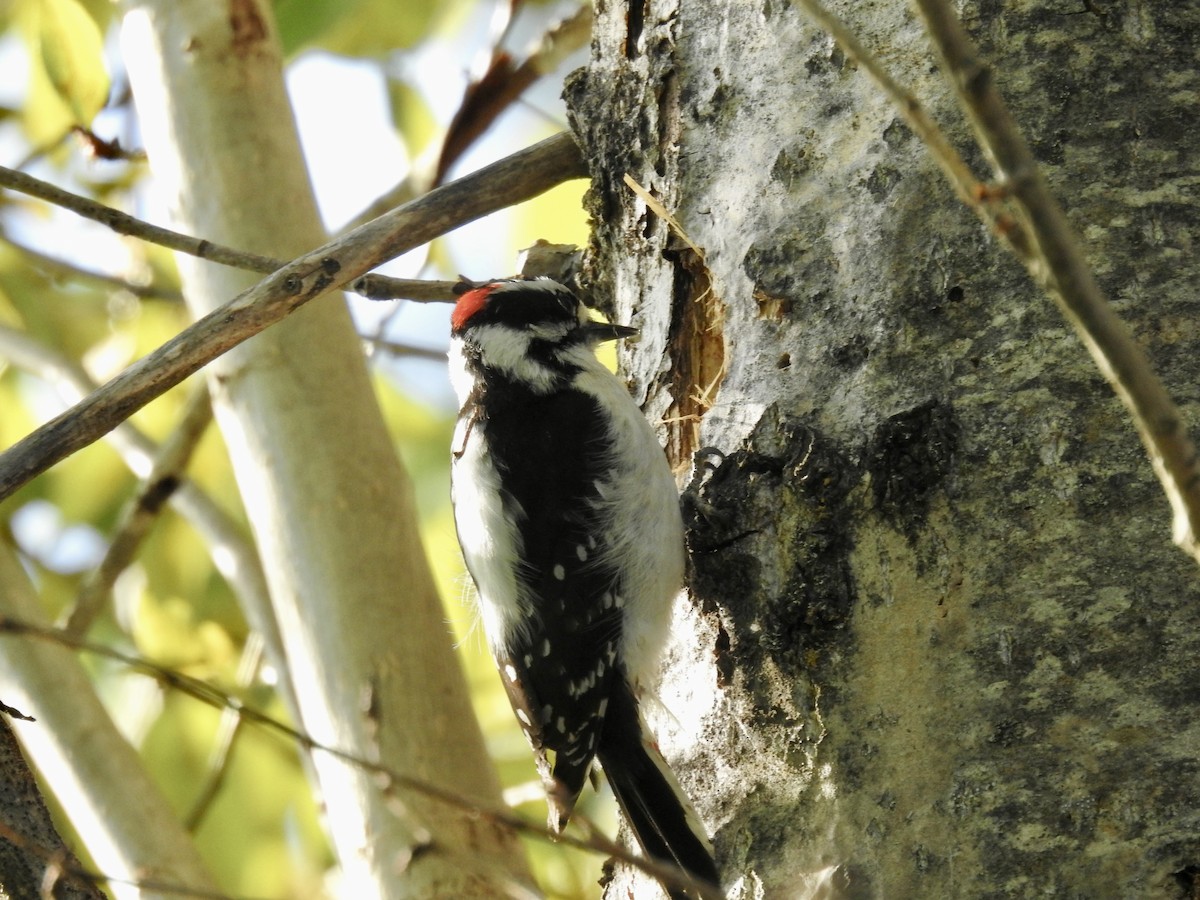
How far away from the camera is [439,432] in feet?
13.1

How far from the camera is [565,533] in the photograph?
2.47 metres

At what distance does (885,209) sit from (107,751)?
175cm

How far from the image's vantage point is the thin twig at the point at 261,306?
5.15 feet

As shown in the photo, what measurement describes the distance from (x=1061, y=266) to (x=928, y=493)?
771 millimetres

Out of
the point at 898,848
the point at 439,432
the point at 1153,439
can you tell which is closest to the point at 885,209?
the point at 898,848

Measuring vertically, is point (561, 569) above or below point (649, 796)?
above

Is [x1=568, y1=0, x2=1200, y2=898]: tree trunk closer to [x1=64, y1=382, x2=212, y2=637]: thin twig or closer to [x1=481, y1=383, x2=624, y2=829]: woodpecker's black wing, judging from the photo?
[x1=481, y1=383, x2=624, y2=829]: woodpecker's black wing

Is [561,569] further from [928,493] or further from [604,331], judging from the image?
[928,493]

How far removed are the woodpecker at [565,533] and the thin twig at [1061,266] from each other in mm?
1341

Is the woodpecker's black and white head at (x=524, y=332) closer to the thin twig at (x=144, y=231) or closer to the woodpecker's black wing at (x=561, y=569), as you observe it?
the woodpecker's black wing at (x=561, y=569)

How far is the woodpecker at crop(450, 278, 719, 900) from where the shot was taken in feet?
7.58

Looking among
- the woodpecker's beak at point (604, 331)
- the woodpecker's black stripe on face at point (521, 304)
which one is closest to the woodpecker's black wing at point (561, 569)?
the woodpecker's beak at point (604, 331)

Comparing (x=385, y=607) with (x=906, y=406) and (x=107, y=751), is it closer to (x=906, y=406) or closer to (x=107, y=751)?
(x=107, y=751)

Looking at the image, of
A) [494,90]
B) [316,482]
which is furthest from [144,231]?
[494,90]
